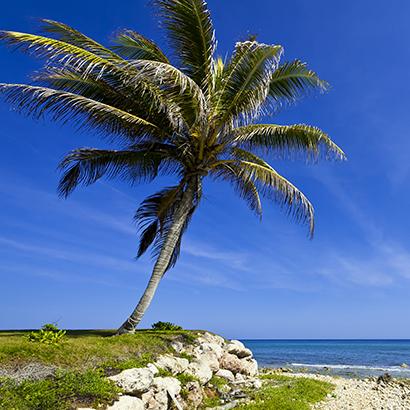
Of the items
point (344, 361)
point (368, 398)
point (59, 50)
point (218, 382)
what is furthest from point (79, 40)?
point (344, 361)

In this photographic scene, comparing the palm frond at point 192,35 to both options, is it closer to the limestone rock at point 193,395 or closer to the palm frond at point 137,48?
the palm frond at point 137,48

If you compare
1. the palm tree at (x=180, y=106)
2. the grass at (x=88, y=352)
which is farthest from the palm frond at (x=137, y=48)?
the grass at (x=88, y=352)

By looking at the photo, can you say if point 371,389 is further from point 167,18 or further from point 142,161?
point 167,18

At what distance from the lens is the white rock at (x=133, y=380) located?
819cm

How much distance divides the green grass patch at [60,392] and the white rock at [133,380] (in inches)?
9.4

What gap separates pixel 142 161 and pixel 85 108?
11.1 feet

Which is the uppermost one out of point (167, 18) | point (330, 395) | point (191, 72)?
point (167, 18)

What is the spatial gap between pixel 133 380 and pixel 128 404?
745 millimetres

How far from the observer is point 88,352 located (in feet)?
30.6

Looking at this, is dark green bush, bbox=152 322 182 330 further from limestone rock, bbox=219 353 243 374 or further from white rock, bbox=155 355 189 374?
white rock, bbox=155 355 189 374

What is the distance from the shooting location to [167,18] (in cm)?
1344

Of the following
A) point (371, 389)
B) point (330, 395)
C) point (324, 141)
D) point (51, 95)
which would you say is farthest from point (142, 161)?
point (371, 389)

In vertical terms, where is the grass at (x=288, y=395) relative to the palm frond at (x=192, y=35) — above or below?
below

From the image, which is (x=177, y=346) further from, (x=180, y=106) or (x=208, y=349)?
(x=180, y=106)
